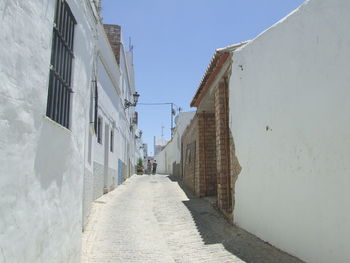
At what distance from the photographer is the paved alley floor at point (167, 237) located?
5.46 meters

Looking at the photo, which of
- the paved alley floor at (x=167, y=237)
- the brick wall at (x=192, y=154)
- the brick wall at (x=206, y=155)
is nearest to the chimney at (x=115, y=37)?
the brick wall at (x=192, y=154)

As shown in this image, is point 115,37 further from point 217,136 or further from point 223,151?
point 223,151

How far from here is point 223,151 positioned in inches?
327

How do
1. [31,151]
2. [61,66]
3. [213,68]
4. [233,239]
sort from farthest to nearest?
[213,68], [233,239], [61,66], [31,151]

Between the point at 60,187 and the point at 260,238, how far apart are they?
11.5 feet

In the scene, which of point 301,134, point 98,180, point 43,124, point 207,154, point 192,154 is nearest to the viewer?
point 43,124

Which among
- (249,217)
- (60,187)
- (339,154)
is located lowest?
(249,217)

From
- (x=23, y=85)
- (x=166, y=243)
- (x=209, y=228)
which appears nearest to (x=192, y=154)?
(x=209, y=228)

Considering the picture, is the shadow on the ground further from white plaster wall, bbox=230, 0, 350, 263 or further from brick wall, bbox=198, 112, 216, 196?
brick wall, bbox=198, 112, 216, 196

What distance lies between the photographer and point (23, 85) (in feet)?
9.57

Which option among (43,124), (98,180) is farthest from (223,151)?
(43,124)

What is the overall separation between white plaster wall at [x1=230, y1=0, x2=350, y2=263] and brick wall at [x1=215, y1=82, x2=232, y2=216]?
130cm

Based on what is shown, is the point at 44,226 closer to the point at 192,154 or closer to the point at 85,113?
the point at 85,113

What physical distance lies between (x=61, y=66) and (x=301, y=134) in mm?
3138
